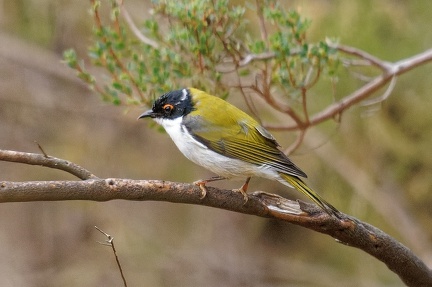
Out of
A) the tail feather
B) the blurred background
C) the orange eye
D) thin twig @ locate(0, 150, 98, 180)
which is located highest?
thin twig @ locate(0, 150, 98, 180)

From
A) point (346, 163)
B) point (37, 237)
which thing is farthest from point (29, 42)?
point (346, 163)

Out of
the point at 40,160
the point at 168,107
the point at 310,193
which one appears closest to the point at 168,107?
the point at 168,107

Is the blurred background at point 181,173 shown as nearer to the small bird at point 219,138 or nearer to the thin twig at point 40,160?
the small bird at point 219,138

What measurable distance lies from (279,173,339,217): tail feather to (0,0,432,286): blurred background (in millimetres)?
3378

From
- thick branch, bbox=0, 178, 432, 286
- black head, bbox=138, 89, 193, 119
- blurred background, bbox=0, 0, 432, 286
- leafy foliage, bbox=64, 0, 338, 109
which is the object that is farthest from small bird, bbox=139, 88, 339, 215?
blurred background, bbox=0, 0, 432, 286

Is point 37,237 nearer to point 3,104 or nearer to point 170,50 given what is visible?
point 3,104

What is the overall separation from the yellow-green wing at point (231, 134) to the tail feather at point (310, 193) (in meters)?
0.10

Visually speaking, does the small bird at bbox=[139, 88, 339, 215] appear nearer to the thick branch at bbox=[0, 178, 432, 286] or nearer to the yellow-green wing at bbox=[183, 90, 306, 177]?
the yellow-green wing at bbox=[183, 90, 306, 177]

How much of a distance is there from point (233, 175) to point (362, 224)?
85cm

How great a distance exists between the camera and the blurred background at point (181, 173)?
7742 millimetres

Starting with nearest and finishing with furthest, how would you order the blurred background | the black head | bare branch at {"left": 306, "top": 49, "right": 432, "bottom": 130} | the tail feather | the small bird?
1. the tail feather
2. the small bird
3. the black head
4. bare branch at {"left": 306, "top": 49, "right": 432, "bottom": 130}
5. the blurred background

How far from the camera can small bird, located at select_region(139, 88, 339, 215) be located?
14.8 ft

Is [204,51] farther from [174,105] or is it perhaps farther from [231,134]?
[231,134]

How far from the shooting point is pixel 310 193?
4.10 m
